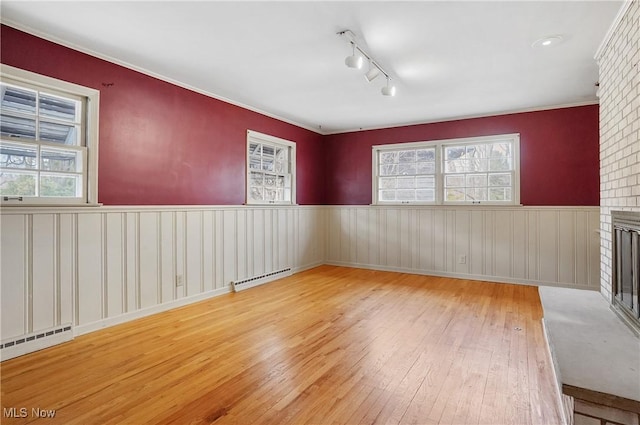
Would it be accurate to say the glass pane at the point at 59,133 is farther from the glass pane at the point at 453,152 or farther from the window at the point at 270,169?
the glass pane at the point at 453,152

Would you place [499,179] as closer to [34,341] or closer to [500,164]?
[500,164]

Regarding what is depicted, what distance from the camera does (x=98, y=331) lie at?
118 inches

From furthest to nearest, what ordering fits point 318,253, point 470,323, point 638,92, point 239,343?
point 318,253
point 470,323
point 239,343
point 638,92

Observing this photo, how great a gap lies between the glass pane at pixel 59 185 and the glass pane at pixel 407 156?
456 centimetres

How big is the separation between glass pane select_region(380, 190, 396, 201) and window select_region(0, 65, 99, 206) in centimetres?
429

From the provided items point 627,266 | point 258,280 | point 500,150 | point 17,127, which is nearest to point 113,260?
point 17,127

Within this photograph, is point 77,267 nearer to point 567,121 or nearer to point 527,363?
point 527,363

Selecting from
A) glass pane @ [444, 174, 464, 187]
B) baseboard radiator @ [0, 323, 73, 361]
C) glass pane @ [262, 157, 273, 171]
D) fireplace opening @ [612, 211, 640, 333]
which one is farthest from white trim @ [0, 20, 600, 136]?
fireplace opening @ [612, 211, 640, 333]

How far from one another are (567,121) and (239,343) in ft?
16.3

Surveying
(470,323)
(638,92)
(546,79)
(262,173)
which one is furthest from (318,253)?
(638,92)

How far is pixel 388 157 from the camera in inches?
233

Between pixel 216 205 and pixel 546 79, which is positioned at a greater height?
pixel 546 79

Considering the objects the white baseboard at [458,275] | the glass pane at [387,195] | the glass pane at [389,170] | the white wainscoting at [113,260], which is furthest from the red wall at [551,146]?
the white wainscoting at [113,260]

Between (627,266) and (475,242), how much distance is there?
290 cm
